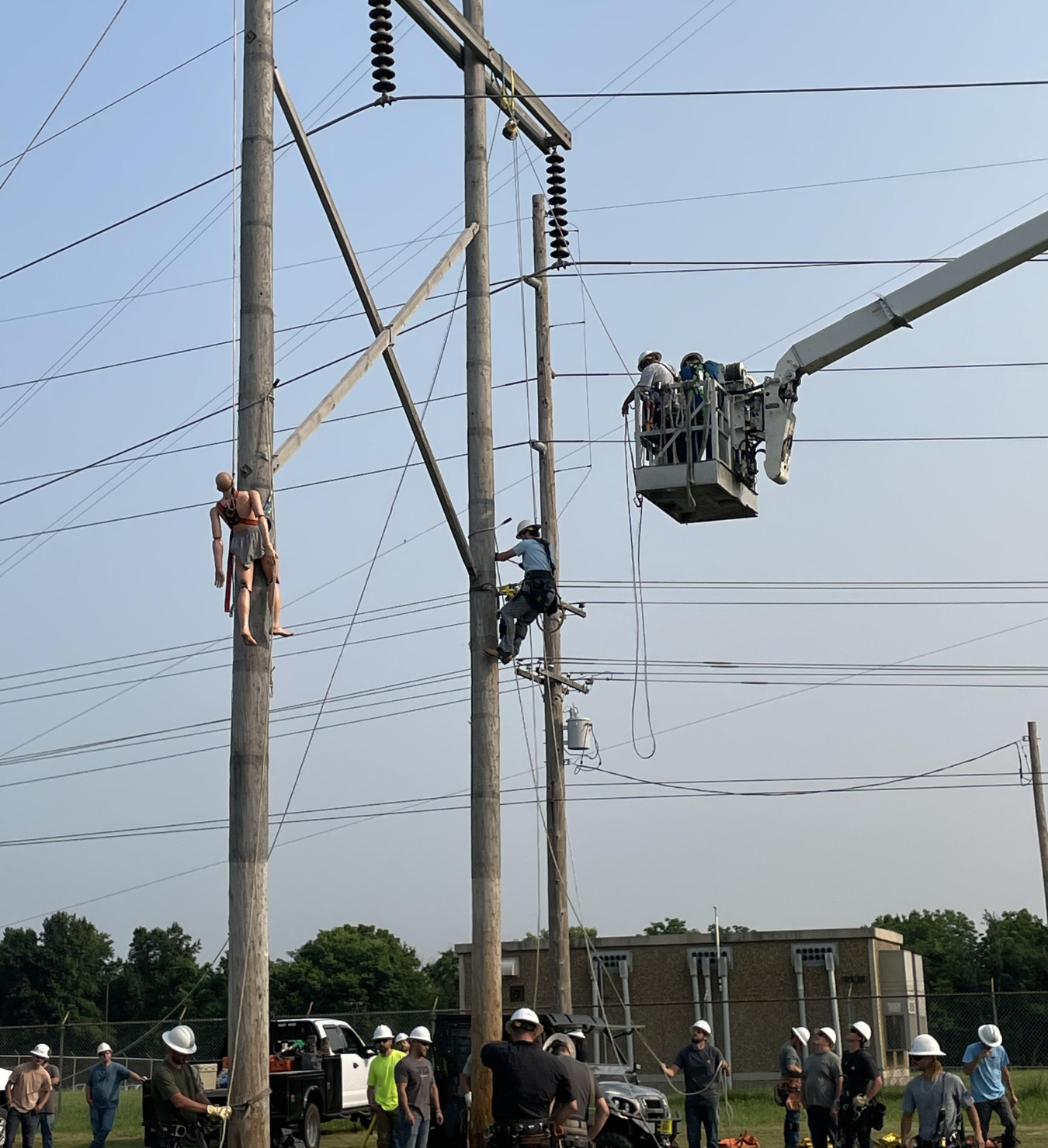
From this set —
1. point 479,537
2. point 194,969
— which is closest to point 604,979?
point 479,537

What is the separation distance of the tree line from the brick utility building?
40061 mm

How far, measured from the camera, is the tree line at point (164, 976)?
265 feet

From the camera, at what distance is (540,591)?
51.3ft

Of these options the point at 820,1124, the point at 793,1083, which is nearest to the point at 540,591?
the point at 820,1124

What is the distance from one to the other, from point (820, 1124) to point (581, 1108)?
5.92 metres

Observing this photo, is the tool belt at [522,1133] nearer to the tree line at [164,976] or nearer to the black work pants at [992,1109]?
the black work pants at [992,1109]

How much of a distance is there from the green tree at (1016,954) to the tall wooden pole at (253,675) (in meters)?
62.2

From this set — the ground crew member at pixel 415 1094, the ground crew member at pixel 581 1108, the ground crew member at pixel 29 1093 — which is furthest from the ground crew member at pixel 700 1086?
the ground crew member at pixel 29 1093

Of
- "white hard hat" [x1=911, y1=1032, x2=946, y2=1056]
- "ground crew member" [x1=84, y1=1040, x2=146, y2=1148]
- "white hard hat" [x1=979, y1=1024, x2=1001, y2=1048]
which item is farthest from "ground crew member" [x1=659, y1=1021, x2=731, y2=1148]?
"ground crew member" [x1=84, y1=1040, x2=146, y2=1148]

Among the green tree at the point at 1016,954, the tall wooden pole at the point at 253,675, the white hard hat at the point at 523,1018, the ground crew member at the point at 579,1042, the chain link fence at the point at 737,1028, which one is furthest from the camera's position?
the green tree at the point at 1016,954

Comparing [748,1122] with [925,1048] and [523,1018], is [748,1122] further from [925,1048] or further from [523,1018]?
[523,1018]

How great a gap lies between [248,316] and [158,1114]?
5.83m

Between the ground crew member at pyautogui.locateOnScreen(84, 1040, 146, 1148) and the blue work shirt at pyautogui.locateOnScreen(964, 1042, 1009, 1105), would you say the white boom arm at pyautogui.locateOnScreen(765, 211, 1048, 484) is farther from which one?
the ground crew member at pyautogui.locateOnScreen(84, 1040, 146, 1148)

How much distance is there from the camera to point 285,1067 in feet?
69.0
